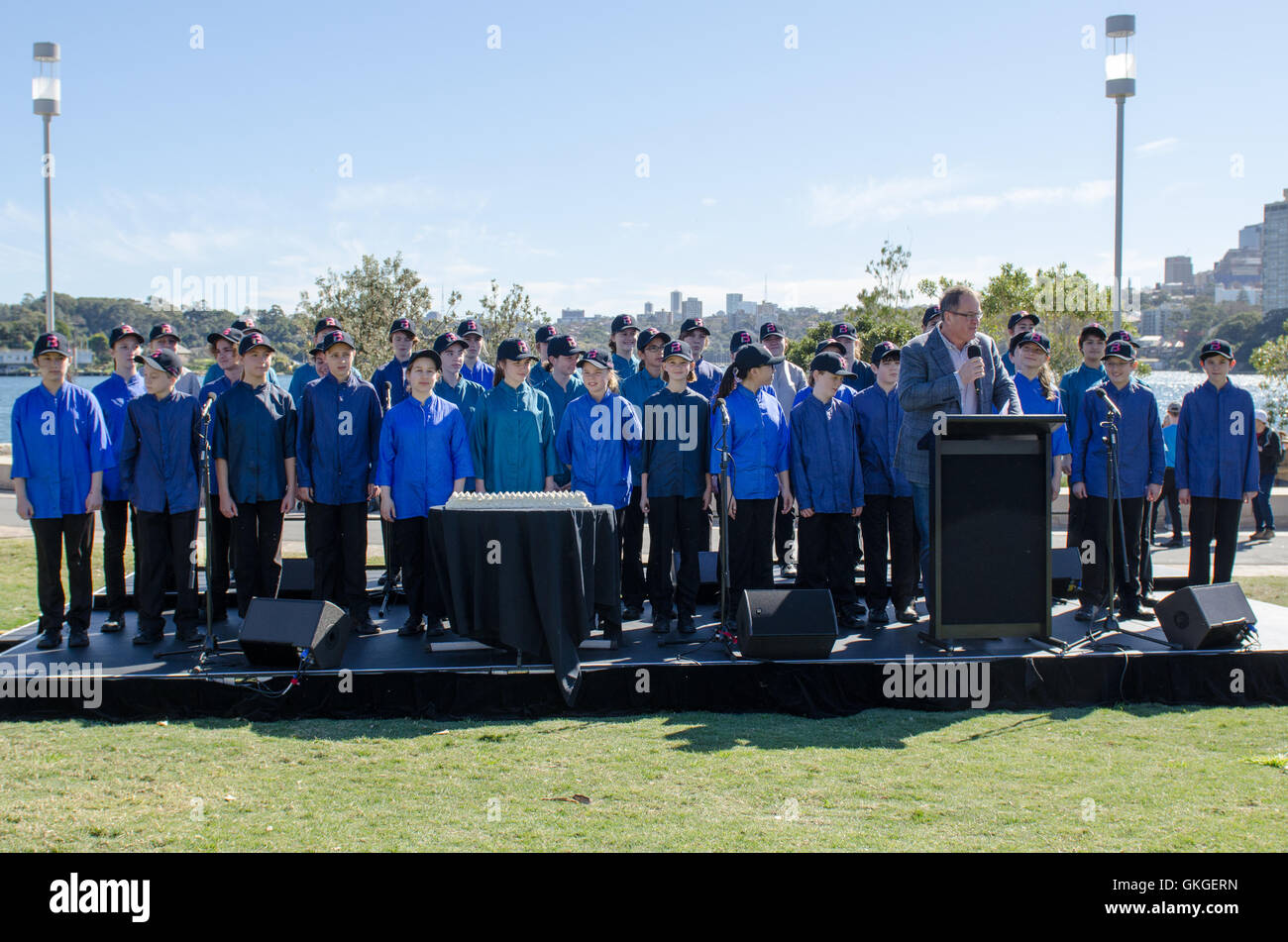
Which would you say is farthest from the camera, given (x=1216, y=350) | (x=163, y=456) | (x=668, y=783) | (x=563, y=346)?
(x=563, y=346)

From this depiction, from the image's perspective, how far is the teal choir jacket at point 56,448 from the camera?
21.9ft

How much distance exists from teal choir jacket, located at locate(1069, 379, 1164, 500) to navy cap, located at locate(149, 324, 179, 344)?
7.24 m

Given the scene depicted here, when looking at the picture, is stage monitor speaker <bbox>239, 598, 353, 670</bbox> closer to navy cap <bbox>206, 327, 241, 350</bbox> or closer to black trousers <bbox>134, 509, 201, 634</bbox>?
black trousers <bbox>134, 509, 201, 634</bbox>

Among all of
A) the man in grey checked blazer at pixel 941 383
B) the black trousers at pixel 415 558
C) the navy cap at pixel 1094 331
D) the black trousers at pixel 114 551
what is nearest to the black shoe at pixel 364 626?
the black trousers at pixel 415 558

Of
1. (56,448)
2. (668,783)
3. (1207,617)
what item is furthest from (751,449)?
(56,448)

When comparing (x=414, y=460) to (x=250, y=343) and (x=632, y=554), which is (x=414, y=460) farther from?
(x=632, y=554)

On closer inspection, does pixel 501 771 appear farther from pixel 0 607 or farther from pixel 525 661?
pixel 0 607

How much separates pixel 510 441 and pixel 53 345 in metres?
→ 3.25

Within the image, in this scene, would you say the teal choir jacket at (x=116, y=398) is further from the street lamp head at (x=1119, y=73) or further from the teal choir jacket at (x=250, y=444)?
the street lamp head at (x=1119, y=73)

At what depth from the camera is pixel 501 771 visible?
15.4 feet

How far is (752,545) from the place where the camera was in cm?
692

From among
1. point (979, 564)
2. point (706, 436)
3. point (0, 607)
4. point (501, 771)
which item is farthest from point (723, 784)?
point (0, 607)

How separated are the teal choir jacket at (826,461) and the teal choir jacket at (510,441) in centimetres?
181

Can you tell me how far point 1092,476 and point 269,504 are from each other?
6016 mm
